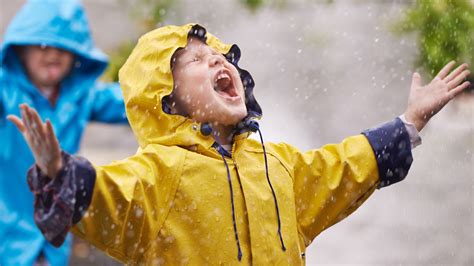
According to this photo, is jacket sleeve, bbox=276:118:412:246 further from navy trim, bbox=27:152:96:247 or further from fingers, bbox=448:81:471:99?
navy trim, bbox=27:152:96:247

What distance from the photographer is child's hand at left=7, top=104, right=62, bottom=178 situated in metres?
2.38

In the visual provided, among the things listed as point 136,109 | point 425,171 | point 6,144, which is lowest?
point 425,171

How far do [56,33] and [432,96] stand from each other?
116 inches

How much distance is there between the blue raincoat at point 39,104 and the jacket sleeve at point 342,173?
2.28 meters

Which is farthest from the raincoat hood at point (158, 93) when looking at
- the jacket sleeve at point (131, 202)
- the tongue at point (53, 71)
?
the tongue at point (53, 71)

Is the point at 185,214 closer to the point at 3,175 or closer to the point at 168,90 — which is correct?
the point at 168,90

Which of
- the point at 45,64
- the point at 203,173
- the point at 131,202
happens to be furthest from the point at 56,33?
the point at 131,202

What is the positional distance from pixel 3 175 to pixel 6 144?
166 mm

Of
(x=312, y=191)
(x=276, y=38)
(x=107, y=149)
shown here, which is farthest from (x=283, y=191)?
(x=107, y=149)

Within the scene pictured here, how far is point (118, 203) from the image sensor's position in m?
2.67

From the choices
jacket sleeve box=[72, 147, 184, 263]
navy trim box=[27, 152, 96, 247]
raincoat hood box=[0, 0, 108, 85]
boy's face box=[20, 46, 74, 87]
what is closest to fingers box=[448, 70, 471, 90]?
jacket sleeve box=[72, 147, 184, 263]

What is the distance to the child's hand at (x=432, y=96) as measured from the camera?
11.0ft

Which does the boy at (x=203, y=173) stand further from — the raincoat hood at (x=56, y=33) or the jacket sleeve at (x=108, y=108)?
the raincoat hood at (x=56, y=33)

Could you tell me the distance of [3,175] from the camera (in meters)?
5.20
